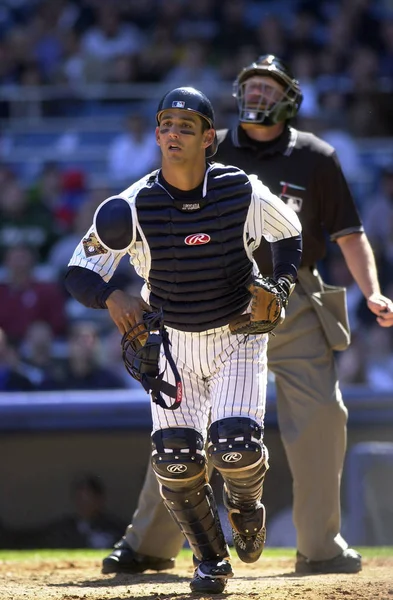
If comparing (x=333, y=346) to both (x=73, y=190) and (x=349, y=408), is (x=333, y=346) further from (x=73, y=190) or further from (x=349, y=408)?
(x=73, y=190)

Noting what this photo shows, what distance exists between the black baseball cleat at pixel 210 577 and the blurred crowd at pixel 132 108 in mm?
4314

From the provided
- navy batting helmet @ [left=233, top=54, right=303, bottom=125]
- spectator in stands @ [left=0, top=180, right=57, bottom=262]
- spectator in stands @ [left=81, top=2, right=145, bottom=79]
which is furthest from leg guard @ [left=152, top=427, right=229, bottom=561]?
spectator in stands @ [left=81, top=2, right=145, bottom=79]

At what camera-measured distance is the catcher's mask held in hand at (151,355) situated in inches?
155

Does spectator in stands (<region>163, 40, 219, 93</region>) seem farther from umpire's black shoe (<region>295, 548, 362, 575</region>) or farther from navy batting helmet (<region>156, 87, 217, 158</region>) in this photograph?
navy batting helmet (<region>156, 87, 217, 158</region>)

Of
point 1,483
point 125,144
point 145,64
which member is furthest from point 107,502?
point 145,64

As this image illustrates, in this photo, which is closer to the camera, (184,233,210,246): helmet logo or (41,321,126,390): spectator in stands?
(184,233,210,246): helmet logo

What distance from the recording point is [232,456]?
3.92m

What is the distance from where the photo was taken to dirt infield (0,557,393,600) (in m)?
4.03

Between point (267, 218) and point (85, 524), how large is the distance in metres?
3.81

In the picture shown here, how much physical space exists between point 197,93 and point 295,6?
10.6 metres

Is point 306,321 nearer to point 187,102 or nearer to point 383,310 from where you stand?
point 383,310

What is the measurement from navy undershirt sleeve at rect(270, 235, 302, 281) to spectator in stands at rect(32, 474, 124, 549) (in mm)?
3590

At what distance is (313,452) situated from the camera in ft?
16.1

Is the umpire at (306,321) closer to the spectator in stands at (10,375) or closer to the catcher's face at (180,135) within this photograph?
the catcher's face at (180,135)
